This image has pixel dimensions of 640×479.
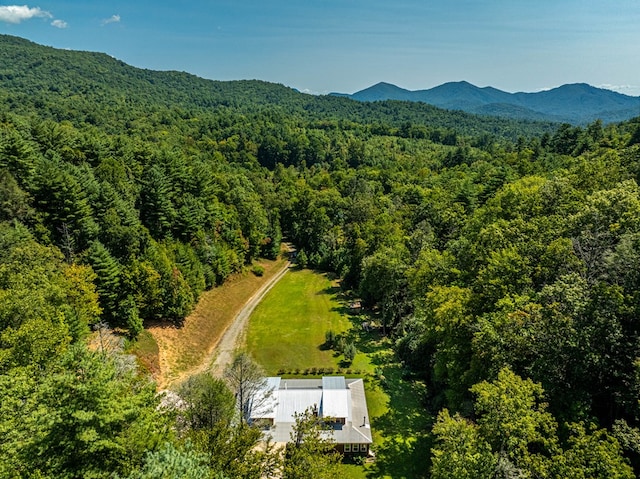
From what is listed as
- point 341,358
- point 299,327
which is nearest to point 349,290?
point 299,327

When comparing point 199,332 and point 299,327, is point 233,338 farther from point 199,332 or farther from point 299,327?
point 299,327

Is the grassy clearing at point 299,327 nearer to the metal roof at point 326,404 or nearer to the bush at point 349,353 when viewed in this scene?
the bush at point 349,353

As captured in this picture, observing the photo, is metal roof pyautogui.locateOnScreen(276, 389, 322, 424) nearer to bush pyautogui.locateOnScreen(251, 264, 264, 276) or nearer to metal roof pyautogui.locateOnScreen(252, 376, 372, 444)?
metal roof pyautogui.locateOnScreen(252, 376, 372, 444)

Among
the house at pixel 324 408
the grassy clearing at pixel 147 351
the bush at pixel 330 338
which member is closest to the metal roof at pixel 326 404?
the house at pixel 324 408

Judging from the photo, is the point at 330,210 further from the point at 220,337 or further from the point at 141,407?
the point at 141,407

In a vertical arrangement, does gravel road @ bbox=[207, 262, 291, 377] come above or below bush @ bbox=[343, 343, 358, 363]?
below

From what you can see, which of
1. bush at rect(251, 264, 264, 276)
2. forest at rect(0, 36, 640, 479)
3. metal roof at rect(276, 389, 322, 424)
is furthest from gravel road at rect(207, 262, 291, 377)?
metal roof at rect(276, 389, 322, 424)
